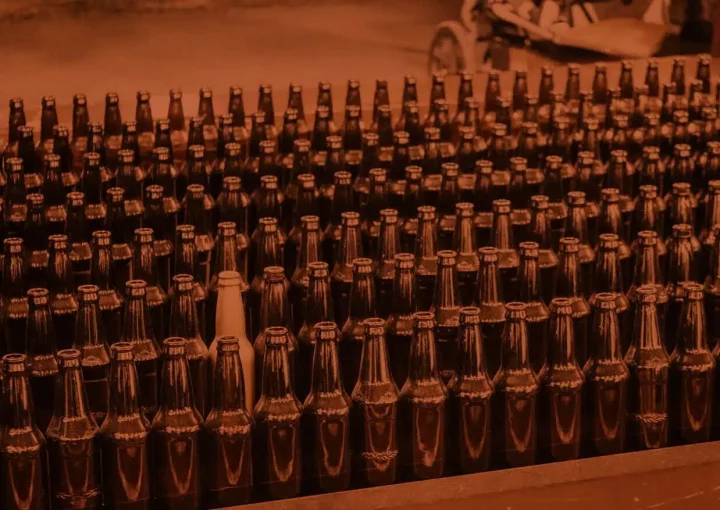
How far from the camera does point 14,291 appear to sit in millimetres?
2420

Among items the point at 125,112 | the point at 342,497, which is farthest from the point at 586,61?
the point at 342,497

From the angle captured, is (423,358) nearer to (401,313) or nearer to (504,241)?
(401,313)

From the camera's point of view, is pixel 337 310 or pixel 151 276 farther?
pixel 337 310

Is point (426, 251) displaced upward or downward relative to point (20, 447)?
upward

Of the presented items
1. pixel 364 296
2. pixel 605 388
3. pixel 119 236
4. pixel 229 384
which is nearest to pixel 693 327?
pixel 605 388

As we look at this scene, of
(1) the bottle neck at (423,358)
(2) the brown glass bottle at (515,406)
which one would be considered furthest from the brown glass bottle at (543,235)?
(1) the bottle neck at (423,358)

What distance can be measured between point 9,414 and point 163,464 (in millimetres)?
235

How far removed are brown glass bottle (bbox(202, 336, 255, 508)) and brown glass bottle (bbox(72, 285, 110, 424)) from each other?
0.21 meters

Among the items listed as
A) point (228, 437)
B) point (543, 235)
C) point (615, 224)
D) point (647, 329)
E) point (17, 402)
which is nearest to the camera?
point (17, 402)

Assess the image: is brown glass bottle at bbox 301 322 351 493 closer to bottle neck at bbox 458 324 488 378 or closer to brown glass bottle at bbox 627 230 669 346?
bottle neck at bbox 458 324 488 378

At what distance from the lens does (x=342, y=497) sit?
1.94 meters

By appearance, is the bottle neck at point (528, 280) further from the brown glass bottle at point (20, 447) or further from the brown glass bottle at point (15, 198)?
the brown glass bottle at point (15, 198)

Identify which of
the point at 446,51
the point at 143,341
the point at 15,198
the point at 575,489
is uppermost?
the point at 446,51

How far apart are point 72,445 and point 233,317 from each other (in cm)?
46
